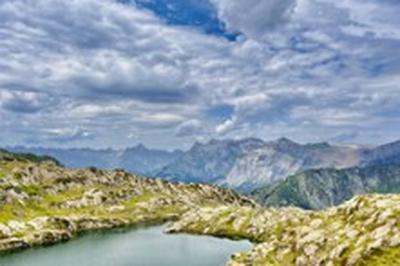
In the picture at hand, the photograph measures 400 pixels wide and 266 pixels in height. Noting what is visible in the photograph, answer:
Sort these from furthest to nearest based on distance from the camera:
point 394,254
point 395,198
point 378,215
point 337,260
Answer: point 395,198, point 378,215, point 337,260, point 394,254

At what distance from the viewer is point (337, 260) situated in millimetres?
130250

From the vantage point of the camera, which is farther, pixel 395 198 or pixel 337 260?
pixel 395 198

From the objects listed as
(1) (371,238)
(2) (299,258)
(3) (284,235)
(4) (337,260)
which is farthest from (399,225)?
(3) (284,235)

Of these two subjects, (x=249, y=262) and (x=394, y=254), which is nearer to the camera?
(x=394, y=254)

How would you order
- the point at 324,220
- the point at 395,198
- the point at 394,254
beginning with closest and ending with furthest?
the point at 394,254, the point at 395,198, the point at 324,220

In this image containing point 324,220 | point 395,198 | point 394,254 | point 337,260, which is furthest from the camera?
point 324,220

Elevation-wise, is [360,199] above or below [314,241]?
above

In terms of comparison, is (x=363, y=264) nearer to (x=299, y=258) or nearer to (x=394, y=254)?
(x=394, y=254)

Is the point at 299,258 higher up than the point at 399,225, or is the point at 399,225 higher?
the point at 399,225

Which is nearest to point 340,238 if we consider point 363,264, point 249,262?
point 363,264

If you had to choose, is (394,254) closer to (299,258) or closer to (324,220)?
(299,258)

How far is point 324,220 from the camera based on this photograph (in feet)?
529

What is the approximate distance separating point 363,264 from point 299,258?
21.8m

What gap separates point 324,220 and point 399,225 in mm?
34689
